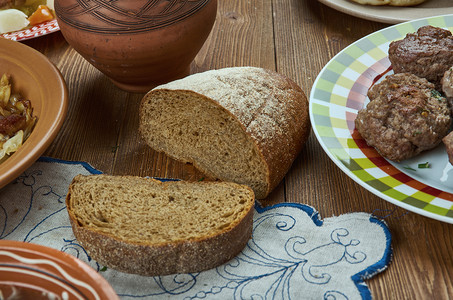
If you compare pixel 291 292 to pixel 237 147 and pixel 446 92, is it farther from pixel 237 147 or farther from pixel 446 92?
pixel 446 92

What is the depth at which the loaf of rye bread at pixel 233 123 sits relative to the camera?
2084 mm

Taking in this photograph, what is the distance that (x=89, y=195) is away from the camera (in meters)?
2.04

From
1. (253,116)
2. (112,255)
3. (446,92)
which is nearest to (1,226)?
(112,255)

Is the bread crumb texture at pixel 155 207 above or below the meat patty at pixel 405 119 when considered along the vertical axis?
below

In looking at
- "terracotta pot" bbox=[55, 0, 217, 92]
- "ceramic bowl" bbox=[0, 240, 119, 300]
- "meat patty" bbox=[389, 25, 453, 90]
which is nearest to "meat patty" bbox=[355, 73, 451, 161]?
"meat patty" bbox=[389, 25, 453, 90]

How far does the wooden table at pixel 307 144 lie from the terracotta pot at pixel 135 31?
0.31 m

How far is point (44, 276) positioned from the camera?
1.48 metres

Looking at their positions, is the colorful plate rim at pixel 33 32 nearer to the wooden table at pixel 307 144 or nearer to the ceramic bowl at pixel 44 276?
the wooden table at pixel 307 144

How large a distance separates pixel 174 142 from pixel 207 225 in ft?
1.96

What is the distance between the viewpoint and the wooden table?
183cm

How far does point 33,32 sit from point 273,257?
81.2 inches

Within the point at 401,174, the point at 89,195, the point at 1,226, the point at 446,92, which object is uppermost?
the point at 446,92

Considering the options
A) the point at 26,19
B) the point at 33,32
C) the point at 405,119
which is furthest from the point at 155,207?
the point at 26,19

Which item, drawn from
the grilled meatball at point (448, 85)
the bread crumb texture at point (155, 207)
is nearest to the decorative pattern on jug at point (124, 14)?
the bread crumb texture at point (155, 207)
